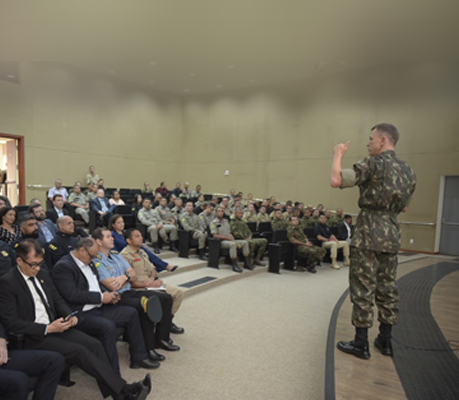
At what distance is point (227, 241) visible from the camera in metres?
5.64

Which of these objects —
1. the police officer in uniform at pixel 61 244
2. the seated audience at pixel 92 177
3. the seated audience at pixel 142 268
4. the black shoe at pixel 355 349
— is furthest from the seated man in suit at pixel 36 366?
the seated audience at pixel 92 177

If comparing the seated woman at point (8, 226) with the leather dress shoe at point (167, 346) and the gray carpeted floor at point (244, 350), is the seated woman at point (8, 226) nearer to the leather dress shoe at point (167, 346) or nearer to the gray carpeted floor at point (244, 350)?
the gray carpeted floor at point (244, 350)

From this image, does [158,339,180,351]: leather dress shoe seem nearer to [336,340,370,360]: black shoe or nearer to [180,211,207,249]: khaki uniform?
[336,340,370,360]: black shoe

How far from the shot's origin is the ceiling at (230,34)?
6320mm

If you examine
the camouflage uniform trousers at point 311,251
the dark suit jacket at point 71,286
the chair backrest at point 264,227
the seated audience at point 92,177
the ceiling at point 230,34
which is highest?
the ceiling at point 230,34

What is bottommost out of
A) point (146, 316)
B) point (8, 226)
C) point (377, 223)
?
point (146, 316)

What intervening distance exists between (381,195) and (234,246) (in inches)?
147

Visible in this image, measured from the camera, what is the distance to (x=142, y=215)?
6316mm

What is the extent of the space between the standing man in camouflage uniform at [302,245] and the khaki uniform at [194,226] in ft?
5.51

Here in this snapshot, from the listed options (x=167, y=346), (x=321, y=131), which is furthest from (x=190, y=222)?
(x=321, y=131)

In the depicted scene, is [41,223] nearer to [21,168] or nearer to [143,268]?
[143,268]

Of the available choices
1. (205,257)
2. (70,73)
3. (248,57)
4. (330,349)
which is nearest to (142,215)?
(205,257)

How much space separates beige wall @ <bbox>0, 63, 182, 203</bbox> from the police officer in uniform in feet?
23.6

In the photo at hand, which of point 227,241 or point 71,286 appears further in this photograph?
point 227,241
